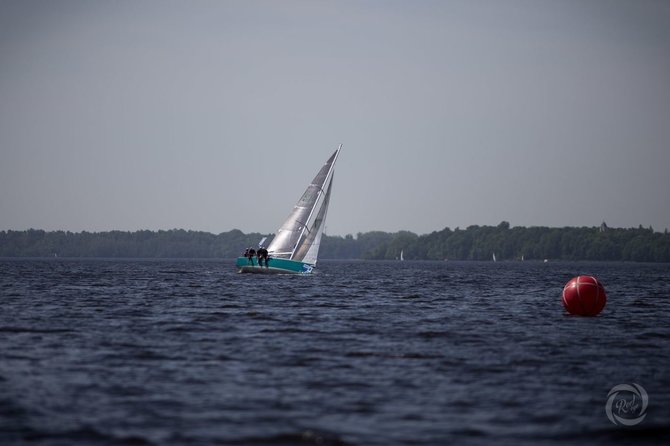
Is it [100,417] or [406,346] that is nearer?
[100,417]

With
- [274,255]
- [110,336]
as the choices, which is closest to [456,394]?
[110,336]

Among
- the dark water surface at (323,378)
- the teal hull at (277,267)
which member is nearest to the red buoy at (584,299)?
the dark water surface at (323,378)

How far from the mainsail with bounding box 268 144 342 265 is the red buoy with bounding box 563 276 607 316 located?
42931mm

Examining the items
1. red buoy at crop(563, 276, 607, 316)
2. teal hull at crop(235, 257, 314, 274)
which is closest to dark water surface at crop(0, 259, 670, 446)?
red buoy at crop(563, 276, 607, 316)

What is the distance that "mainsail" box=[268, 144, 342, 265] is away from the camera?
258 feet

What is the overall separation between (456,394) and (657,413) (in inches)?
146

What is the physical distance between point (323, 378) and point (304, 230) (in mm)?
59108

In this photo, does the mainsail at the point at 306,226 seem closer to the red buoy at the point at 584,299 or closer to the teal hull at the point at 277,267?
the teal hull at the point at 277,267

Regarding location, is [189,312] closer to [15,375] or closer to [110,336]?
[110,336]

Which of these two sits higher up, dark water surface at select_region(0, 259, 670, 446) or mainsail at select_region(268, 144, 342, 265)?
mainsail at select_region(268, 144, 342, 265)

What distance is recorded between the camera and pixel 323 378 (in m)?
19.5

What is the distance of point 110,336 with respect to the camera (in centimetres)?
2722

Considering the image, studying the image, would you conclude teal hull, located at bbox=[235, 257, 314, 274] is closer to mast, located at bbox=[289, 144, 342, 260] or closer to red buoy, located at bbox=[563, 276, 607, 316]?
mast, located at bbox=[289, 144, 342, 260]

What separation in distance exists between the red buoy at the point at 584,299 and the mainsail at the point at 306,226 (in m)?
42.9
